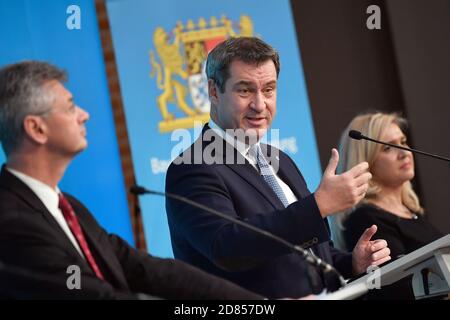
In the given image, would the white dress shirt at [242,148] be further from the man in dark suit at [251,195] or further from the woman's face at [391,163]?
the woman's face at [391,163]

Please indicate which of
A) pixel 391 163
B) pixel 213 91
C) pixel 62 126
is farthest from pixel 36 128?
pixel 391 163

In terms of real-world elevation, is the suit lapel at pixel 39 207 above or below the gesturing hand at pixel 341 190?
above

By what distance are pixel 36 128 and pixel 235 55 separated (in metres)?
1.07

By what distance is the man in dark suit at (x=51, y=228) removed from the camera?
2.17 meters

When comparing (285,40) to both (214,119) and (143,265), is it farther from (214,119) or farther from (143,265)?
(143,265)

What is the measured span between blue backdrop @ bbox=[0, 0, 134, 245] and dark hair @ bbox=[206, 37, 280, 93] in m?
1.54

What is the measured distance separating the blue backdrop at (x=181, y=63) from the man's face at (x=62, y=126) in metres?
2.87

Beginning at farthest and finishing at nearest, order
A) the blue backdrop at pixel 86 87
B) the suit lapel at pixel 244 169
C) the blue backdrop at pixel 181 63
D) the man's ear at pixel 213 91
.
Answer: the blue backdrop at pixel 181 63 → the blue backdrop at pixel 86 87 → the man's ear at pixel 213 91 → the suit lapel at pixel 244 169

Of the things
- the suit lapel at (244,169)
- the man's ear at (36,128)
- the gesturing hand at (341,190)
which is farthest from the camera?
the suit lapel at (244,169)

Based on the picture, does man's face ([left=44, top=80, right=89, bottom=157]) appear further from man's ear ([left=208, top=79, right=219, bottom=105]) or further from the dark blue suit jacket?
man's ear ([left=208, top=79, right=219, bottom=105])

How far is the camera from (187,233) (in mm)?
2875

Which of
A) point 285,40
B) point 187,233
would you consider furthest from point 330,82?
point 187,233

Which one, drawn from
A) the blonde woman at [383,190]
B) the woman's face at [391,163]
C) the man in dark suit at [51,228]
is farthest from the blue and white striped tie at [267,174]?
the woman's face at [391,163]

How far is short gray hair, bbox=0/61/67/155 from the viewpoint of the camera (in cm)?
230
